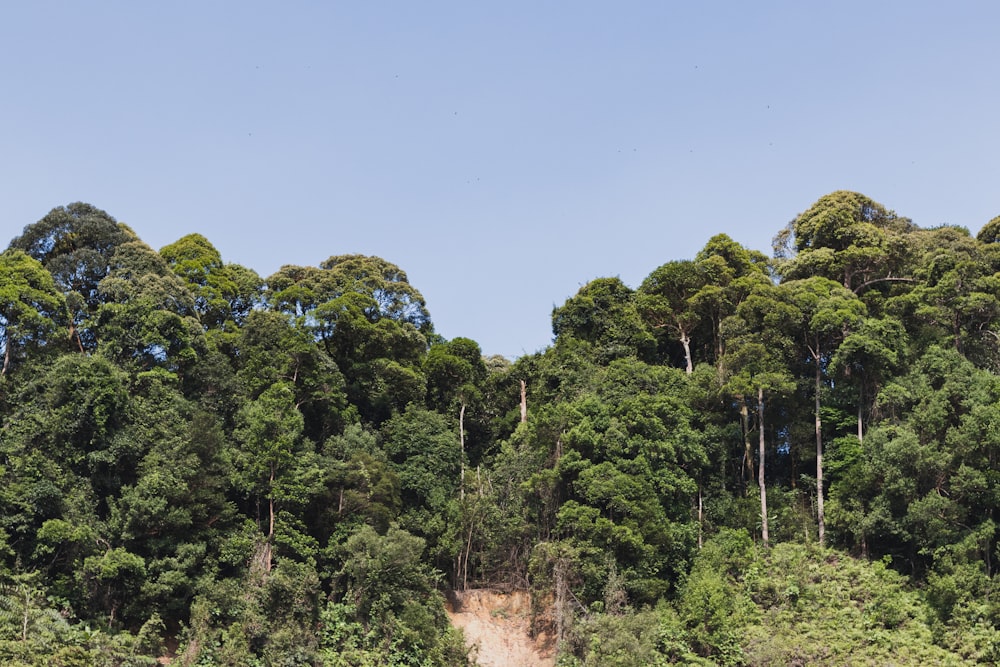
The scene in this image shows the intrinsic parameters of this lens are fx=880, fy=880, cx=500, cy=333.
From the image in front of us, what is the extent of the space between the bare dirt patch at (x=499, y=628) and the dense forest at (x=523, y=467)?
1.66ft

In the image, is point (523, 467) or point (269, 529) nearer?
point (269, 529)

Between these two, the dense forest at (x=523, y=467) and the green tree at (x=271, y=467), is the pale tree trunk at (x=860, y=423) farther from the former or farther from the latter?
the green tree at (x=271, y=467)

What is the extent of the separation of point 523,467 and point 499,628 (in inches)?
187

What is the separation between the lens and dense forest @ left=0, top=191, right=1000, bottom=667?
20.2 m

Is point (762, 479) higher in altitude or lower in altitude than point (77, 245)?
lower

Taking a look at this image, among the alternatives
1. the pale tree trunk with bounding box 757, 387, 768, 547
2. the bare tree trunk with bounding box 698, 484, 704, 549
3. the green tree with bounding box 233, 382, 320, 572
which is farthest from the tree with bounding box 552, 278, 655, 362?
the green tree with bounding box 233, 382, 320, 572

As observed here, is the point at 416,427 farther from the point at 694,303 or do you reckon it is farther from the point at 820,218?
the point at 820,218

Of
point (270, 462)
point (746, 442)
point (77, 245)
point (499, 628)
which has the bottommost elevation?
point (499, 628)

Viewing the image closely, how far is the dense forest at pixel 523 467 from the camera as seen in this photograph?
2019cm

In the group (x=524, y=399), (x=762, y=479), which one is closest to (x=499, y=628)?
(x=762, y=479)

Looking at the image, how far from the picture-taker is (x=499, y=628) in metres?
24.4

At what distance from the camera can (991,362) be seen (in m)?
25.7

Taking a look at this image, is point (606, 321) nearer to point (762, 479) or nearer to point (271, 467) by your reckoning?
point (762, 479)

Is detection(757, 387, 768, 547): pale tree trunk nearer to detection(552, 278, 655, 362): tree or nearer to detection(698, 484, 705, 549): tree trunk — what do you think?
detection(698, 484, 705, 549): tree trunk
